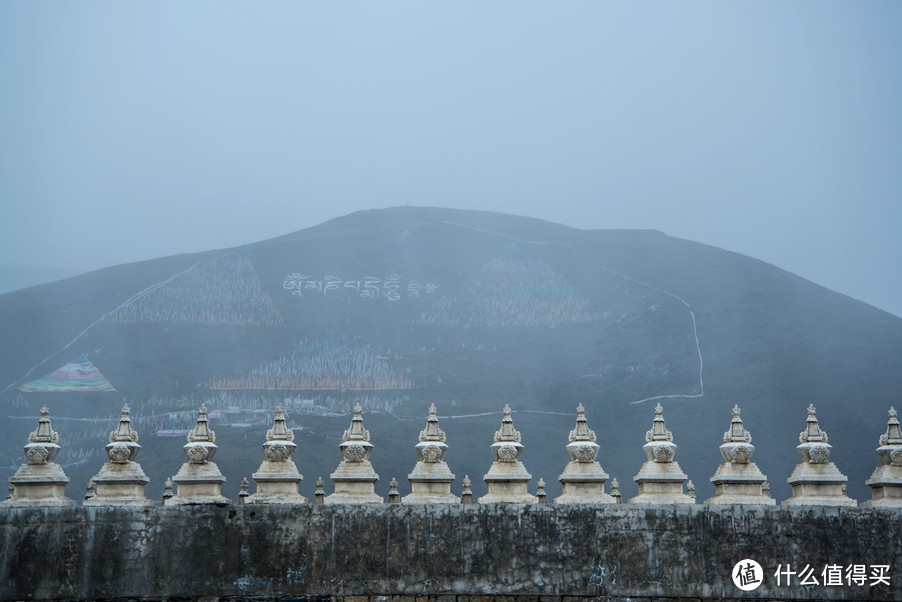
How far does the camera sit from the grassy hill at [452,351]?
29812mm

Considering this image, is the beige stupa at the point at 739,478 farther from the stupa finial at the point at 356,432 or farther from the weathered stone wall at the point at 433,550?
the stupa finial at the point at 356,432

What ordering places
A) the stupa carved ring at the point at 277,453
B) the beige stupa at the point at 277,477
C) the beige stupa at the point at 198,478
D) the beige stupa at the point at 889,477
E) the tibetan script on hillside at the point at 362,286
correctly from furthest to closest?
the tibetan script on hillside at the point at 362,286 < the beige stupa at the point at 889,477 < the stupa carved ring at the point at 277,453 < the beige stupa at the point at 198,478 < the beige stupa at the point at 277,477

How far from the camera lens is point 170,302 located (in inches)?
1347

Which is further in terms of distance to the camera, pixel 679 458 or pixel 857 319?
pixel 857 319

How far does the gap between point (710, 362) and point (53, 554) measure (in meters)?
22.6

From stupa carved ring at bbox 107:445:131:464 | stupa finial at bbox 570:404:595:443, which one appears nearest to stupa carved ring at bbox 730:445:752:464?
stupa finial at bbox 570:404:595:443

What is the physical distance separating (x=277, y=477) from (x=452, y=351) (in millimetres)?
17942

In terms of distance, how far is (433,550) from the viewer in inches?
566

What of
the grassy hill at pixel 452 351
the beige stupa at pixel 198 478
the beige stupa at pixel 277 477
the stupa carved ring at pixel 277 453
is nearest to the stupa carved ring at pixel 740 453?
the beige stupa at pixel 277 477

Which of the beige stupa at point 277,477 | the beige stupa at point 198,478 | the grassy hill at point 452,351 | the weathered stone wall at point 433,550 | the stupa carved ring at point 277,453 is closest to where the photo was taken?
the weathered stone wall at point 433,550

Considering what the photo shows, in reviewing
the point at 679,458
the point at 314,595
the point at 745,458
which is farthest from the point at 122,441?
the point at 679,458

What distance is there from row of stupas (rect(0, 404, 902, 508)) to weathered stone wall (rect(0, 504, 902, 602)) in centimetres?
71

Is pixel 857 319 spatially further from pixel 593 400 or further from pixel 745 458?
pixel 745 458

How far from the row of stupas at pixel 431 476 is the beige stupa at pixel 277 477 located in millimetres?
15
